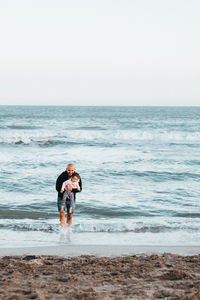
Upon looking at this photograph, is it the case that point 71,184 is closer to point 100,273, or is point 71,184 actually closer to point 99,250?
point 99,250

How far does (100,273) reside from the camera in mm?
5598

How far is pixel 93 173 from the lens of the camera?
1695cm

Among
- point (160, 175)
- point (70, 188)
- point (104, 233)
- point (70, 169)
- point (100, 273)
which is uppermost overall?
point (70, 169)

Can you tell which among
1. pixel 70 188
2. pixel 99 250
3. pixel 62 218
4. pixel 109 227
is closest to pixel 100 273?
pixel 99 250

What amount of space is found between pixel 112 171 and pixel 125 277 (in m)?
12.0

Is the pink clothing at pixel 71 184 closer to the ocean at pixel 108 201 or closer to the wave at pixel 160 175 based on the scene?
the ocean at pixel 108 201

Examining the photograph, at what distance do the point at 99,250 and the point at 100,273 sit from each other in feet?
5.73

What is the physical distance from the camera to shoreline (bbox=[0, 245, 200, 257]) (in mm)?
7074

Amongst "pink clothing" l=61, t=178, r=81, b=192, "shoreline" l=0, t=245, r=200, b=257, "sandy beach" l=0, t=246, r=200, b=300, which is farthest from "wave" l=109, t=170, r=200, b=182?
"sandy beach" l=0, t=246, r=200, b=300

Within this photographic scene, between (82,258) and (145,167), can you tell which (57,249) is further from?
(145,167)

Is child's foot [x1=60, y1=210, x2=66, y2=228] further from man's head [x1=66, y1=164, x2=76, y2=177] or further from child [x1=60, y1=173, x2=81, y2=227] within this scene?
man's head [x1=66, y1=164, x2=76, y2=177]

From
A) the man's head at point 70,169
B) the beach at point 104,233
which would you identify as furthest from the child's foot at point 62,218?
the man's head at point 70,169

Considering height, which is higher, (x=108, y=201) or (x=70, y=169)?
(x=70, y=169)

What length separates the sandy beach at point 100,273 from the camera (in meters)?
4.67
